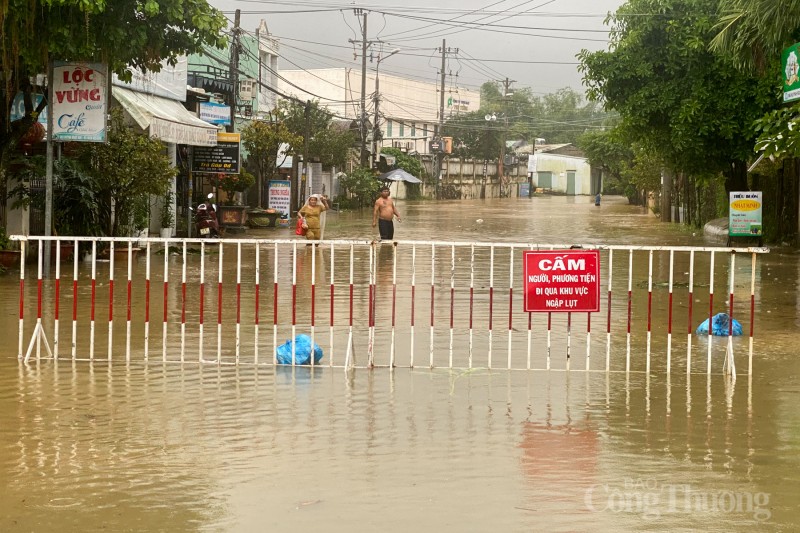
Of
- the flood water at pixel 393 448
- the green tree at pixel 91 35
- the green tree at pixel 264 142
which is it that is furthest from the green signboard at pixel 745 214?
the green tree at pixel 264 142

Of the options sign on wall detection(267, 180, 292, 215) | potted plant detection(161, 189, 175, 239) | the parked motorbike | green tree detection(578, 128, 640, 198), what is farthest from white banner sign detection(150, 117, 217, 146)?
green tree detection(578, 128, 640, 198)

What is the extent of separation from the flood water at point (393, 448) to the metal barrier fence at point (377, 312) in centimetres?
36

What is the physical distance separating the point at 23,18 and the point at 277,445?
10200 mm

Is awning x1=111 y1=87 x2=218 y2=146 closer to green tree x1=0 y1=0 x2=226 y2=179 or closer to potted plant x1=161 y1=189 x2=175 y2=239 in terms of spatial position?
potted plant x1=161 y1=189 x2=175 y2=239

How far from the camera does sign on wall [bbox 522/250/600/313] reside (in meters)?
9.98

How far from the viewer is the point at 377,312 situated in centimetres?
1447

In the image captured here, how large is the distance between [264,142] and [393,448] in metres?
36.4

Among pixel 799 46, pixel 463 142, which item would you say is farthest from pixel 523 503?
pixel 463 142

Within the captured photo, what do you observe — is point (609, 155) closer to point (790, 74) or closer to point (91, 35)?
point (790, 74)

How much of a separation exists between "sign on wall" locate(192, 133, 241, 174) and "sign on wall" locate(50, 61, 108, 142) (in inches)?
544

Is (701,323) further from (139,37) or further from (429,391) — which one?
(139,37)

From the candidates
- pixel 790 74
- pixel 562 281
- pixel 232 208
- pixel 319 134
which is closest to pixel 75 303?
pixel 562 281

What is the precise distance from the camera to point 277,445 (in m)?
7.19

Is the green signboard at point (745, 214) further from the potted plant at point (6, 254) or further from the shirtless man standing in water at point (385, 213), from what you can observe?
→ the potted plant at point (6, 254)
